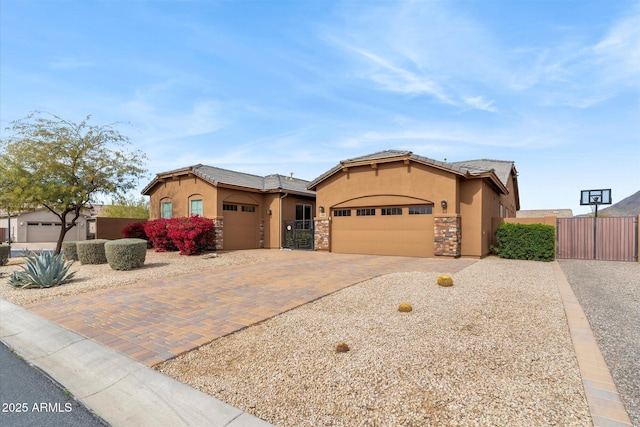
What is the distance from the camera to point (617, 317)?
5.40 m

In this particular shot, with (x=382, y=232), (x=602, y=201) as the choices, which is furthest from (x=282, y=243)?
(x=602, y=201)

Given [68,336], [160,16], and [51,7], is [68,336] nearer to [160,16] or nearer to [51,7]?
[51,7]

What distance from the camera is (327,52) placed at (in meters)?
10.7

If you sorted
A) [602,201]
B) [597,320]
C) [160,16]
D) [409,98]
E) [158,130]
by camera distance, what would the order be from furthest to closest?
[602,201], [158,130], [409,98], [160,16], [597,320]

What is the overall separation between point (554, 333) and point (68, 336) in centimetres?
711

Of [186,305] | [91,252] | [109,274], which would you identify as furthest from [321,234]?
[186,305]

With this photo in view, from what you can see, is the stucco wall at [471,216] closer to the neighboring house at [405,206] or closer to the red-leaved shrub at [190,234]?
the neighboring house at [405,206]

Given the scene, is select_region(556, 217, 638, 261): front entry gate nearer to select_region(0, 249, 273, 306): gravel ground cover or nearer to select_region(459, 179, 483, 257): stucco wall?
select_region(459, 179, 483, 257): stucco wall

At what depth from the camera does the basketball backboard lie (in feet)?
56.1

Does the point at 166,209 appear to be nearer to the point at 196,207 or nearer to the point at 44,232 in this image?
the point at 196,207

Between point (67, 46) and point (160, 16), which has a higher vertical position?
point (160, 16)

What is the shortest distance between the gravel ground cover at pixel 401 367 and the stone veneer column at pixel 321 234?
10184 millimetres

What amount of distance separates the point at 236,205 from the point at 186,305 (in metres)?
11.5

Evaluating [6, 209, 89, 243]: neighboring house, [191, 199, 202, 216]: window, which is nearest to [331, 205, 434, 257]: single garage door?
[191, 199, 202, 216]: window
